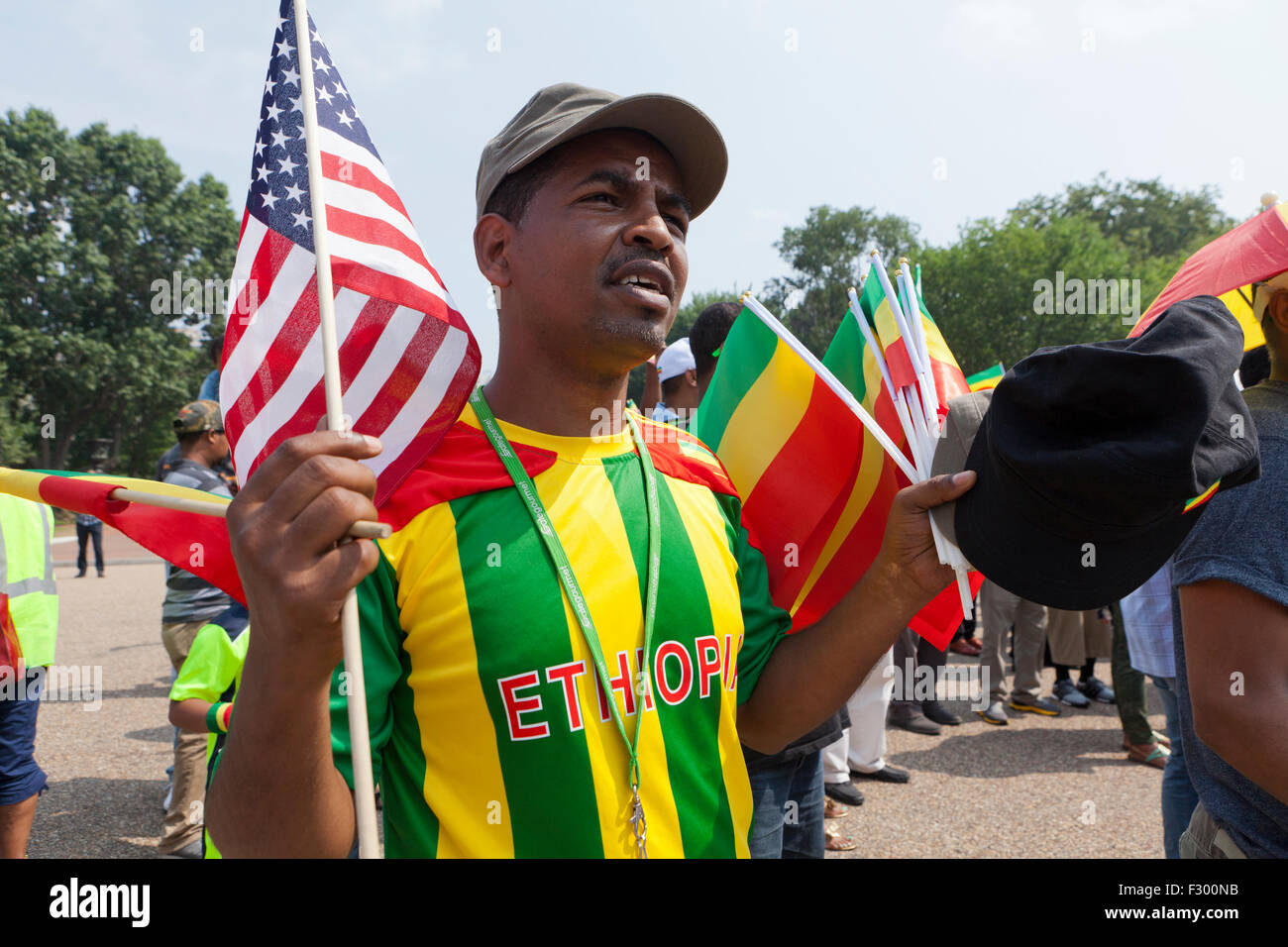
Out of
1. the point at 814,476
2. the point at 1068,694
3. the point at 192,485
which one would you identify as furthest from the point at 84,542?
the point at 814,476

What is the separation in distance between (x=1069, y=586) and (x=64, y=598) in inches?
692

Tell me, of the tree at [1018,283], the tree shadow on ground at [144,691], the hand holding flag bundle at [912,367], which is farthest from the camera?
the tree at [1018,283]

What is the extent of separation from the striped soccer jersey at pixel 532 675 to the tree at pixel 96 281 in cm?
4133

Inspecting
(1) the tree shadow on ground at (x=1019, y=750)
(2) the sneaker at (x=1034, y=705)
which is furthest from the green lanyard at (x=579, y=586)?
(2) the sneaker at (x=1034, y=705)

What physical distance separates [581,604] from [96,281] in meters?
46.4

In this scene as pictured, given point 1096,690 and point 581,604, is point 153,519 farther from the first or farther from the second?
point 1096,690

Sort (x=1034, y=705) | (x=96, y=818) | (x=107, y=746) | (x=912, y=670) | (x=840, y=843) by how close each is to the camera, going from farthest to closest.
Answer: (x=1034, y=705) < (x=912, y=670) < (x=107, y=746) < (x=96, y=818) < (x=840, y=843)

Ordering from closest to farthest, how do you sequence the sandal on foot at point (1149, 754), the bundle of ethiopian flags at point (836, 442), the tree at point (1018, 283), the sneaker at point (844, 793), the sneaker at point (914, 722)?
the bundle of ethiopian flags at point (836, 442), the sneaker at point (844, 793), the sandal on foot at point (1149, 754), the sneaker at point (914, 722), the tree at point (1018, 283)

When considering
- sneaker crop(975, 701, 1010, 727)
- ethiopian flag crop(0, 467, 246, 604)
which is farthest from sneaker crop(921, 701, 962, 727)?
ethiopian flag crop(0, 467, 246, 604)

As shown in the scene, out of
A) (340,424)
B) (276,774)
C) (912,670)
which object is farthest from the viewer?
(912,670)

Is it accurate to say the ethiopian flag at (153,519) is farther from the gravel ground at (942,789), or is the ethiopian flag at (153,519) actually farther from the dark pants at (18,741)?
the gravel ground at (942,789)

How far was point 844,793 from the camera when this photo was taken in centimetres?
557

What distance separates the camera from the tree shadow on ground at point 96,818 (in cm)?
502

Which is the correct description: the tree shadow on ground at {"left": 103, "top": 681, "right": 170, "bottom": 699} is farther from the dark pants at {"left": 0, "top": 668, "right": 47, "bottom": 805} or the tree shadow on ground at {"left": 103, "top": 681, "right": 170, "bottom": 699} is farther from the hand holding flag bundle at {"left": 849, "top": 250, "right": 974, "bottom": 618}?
the hand holding flag bundle at {"left": 849, "top": 250, "right": 974, "bottom": 618}
